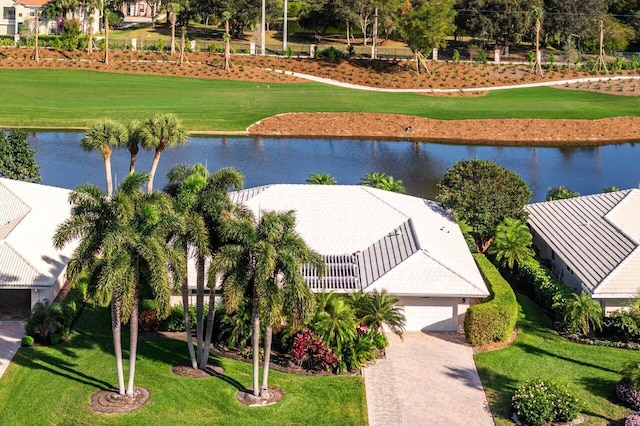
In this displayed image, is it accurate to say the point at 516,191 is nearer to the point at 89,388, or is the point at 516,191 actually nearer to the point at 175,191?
the point at 175,191

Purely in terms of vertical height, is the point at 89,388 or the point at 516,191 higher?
the point at 516,191

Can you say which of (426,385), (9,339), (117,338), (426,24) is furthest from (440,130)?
(117,338)

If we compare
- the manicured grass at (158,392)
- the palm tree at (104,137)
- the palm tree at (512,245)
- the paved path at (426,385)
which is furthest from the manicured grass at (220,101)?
the paved path at (426,385)

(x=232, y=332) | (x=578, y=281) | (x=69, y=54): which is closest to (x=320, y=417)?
(x=232, y=332)

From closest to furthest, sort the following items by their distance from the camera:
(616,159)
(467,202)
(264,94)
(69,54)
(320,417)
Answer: (320,417) < (467,202) < (616,159) < (264,94) < (69,54)

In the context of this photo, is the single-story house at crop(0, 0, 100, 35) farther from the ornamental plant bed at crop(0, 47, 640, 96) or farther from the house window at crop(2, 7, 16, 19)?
the ornamental plant bed at crop(0, 47, 640, 96)

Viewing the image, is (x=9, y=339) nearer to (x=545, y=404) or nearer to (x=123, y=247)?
(x=123, y=247)

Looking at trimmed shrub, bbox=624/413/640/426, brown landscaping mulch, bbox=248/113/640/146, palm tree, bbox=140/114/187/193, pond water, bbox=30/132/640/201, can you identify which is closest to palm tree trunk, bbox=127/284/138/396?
trimmed shrub, bbox=624/413/640/426

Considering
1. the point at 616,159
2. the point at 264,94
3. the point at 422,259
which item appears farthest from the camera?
the point at 264,94
